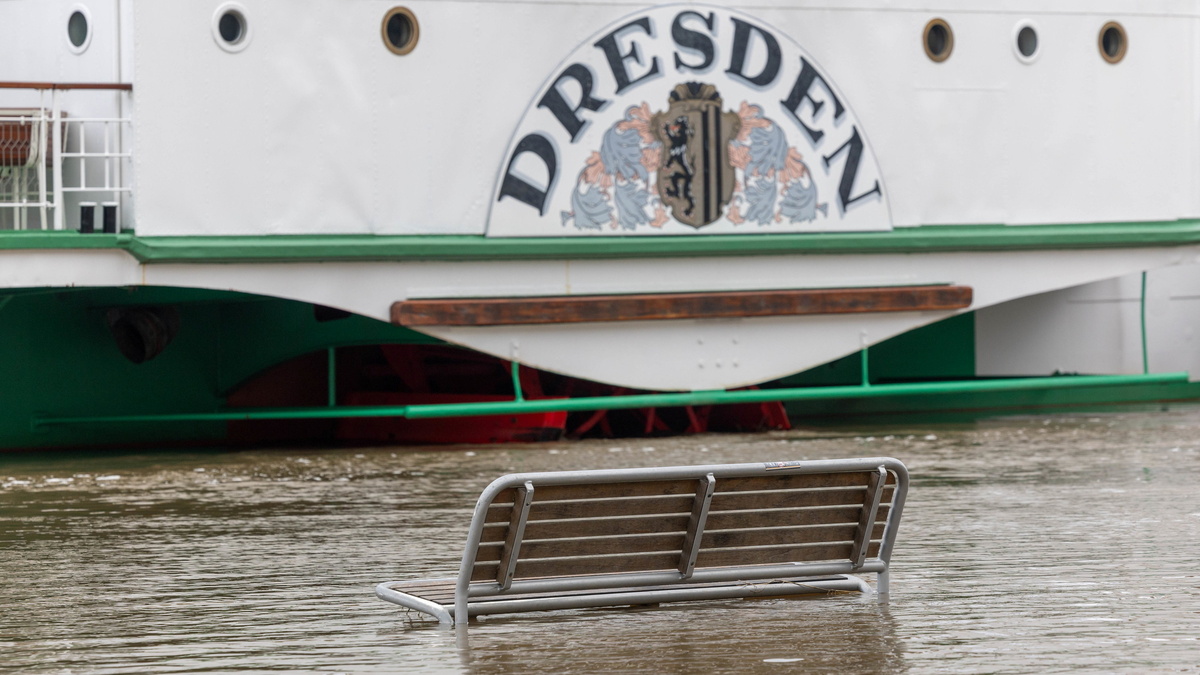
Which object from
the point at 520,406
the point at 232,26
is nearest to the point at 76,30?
the point at 232,26

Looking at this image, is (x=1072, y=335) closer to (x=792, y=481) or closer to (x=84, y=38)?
(x=84, y=38)

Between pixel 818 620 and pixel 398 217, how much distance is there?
6.75 meters

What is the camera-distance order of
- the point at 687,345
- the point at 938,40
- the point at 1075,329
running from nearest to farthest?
1. the point at 687,345
2. the point at 938,40
3. the point at 1075,329

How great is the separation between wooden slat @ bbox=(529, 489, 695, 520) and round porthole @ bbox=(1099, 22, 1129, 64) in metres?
9.28

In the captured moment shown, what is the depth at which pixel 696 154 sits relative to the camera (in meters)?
→ 12.4

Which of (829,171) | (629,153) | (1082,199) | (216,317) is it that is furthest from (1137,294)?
(216,317)

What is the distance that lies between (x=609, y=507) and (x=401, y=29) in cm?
691

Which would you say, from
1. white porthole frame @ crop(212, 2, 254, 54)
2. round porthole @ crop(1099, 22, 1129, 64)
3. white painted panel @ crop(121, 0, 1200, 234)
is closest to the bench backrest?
white painted panel @ crop(121, 0, 1200, 234)

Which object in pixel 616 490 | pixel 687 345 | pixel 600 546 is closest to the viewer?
pixel 616 490

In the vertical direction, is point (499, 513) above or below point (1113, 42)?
below

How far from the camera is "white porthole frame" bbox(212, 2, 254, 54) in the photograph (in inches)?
443

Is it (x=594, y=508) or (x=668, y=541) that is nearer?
(x=594, y=508)

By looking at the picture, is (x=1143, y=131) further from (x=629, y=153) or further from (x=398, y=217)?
(x=398, y=217)

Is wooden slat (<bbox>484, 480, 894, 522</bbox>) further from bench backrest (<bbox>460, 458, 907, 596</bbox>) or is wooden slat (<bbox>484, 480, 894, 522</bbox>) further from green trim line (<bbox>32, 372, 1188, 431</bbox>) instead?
green trim line (<bbox>32, 372, 1188, 431</bbox>)
